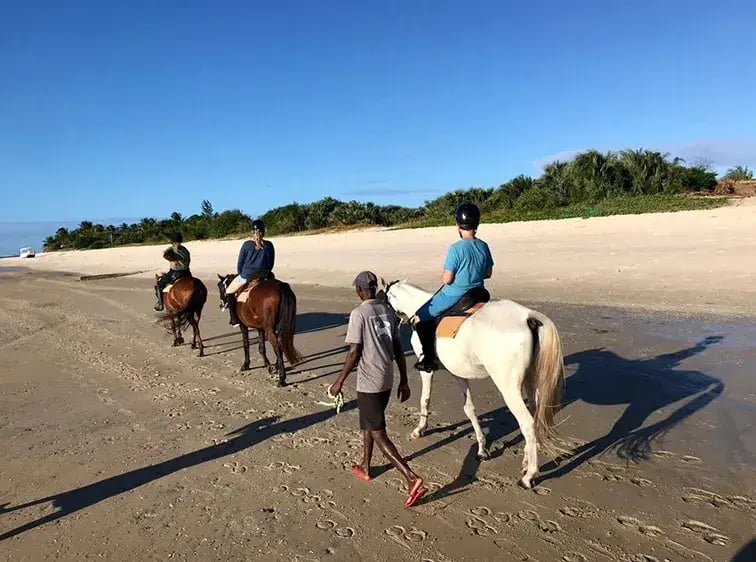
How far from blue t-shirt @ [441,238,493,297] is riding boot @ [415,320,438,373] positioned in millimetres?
449

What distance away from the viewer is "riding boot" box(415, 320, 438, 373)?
549cm

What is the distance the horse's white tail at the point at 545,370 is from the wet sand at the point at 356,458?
61 cm

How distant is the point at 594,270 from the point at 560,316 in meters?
5.25

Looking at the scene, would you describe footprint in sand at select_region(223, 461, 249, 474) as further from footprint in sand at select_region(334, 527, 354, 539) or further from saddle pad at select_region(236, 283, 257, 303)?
saddle pad at select_region(236, 283, 257, 303)

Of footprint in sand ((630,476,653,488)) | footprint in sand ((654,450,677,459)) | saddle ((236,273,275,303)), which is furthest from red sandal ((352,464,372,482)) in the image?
saddle ((236,273,275,303))

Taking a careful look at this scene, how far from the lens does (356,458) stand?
17.4 ft

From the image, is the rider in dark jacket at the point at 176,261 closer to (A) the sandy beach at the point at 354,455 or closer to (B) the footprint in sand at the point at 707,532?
(A) the sandy beach at the point at 354,455

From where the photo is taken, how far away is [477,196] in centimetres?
4050

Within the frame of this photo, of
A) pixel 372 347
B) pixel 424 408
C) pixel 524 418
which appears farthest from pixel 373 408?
pixel 424 408

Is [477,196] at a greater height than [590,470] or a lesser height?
greater

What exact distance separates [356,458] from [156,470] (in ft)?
6.23

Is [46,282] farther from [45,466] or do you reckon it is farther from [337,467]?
[337,467]

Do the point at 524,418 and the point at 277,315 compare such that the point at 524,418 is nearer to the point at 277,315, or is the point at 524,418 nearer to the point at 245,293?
the point at 277,315

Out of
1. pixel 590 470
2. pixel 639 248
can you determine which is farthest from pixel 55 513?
pixel 639 248
